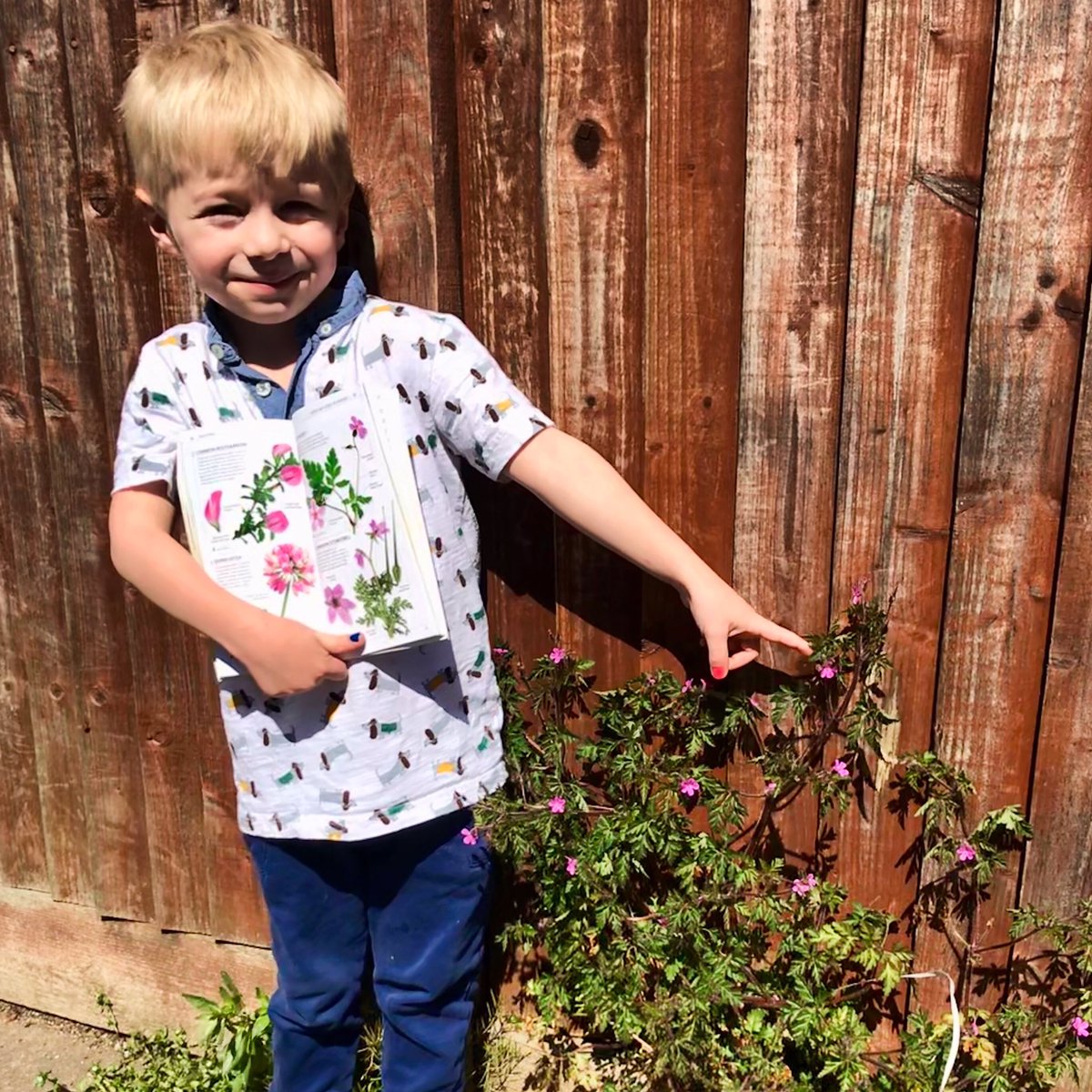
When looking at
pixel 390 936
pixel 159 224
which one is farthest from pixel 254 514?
pixel 390 936

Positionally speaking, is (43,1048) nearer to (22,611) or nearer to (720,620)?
(22,611)

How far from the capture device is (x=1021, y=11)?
1.76 meters

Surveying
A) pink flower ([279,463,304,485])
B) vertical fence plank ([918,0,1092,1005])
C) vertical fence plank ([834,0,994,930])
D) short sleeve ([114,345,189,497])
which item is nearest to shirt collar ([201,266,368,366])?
short sleeve ([114,345,189,497])

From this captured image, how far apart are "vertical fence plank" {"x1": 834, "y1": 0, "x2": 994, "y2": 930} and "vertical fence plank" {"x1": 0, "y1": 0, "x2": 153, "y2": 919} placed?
68.1 inches

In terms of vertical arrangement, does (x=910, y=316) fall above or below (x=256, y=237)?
below

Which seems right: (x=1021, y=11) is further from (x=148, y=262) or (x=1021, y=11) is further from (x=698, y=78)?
(x=148, y=262)

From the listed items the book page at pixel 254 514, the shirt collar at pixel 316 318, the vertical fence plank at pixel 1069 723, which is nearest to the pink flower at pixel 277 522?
the book page at pixel 254 514

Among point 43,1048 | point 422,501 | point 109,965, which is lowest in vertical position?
point 43,1048

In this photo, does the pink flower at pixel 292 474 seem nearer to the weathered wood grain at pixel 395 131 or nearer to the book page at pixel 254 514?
the book page at pixel 254 514

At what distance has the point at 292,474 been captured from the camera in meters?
1.90

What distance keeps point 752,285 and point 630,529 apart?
56 cm

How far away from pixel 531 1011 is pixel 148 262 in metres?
2.01

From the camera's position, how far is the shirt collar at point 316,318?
6.27 feet

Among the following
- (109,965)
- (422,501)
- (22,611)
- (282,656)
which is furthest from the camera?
(109,965)
